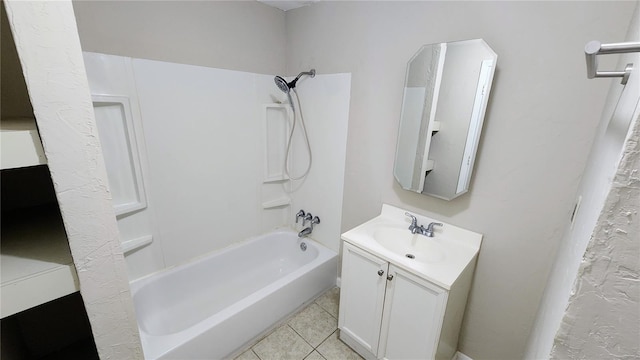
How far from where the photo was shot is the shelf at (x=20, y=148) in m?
0.55

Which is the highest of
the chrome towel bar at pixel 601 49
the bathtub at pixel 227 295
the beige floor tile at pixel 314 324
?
the chrome towel bar at pixel 601 49

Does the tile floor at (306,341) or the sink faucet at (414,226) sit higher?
the sink faucet at (414,226)

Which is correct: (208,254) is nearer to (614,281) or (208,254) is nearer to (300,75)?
(300,75)

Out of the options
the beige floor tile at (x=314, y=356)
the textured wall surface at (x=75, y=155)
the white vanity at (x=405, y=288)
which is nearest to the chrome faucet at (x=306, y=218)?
the white vanity at (x=405, y=288)

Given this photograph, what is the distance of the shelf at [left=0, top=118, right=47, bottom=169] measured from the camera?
554mm

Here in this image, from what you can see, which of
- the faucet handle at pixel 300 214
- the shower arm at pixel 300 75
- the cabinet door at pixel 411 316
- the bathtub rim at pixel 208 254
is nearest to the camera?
the cabinet door at pixel 411 316

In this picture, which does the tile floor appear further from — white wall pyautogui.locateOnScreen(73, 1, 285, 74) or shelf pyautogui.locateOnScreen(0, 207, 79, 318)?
white wall pyautogui.locateOnScreen(73, 1, 285, 74)

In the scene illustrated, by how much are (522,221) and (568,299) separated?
3.22 ft

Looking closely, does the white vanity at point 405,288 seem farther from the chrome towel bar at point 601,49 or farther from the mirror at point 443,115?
the chrome towel bar at point 601,49

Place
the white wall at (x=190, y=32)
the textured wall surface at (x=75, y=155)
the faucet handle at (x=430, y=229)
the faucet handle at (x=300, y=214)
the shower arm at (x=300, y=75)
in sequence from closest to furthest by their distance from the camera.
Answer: the textured wall surface at (x=75, y=155) < the white wall at (x=190, y=32) < the faucet handle at (x=430, y=229) < the shower arm at (x=300, y=75) < the faucet handle at (x=300, y=214)

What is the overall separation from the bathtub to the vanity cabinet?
0.46m


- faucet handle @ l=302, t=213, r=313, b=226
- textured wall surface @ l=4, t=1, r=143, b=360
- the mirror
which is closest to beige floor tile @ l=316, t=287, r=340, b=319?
faucet handle @ l=302, t=213, r=313, b=226

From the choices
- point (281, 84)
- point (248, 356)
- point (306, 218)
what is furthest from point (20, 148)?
point (306, 218)

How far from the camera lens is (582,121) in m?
1.04
